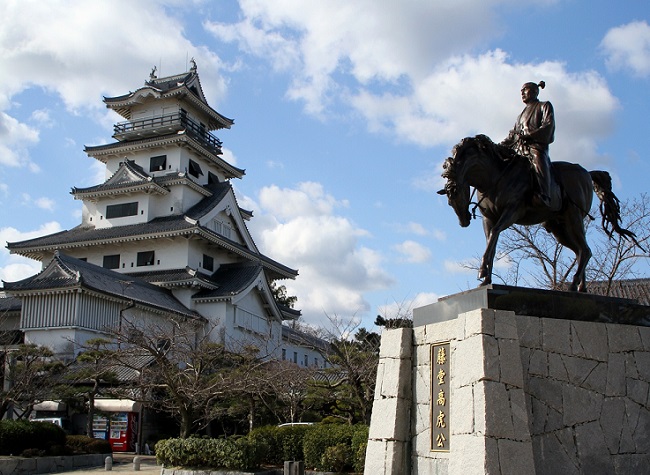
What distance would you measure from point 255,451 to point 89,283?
16.4m

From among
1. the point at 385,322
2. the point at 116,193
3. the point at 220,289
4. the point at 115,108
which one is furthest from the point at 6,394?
the point at 115,108

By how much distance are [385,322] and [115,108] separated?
27.8 m

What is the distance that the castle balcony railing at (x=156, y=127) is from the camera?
143ft

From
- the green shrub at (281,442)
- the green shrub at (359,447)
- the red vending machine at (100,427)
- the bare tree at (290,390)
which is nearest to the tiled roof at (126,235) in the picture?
the red vending machine at (100,427)

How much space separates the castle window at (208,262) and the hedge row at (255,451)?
23.5m

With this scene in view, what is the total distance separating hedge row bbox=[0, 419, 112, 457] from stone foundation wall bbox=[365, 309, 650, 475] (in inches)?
611

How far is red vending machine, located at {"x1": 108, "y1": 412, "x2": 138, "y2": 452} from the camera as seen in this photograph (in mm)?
26344

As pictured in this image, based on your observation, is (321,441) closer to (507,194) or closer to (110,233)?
(507,194)

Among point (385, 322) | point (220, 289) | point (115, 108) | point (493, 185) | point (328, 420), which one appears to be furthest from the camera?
point (115, 108)

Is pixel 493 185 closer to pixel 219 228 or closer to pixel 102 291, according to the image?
pixel 102 291

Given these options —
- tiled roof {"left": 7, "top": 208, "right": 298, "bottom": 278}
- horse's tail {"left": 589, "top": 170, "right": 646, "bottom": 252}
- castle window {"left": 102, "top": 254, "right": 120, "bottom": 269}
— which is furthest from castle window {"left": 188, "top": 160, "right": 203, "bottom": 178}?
horse's tail {"left": 589, "top": 170, "right": 646, "bottom": 252}

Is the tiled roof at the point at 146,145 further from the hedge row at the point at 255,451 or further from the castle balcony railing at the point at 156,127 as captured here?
the hedge row at the point at 255,451

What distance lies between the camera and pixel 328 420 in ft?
77.6

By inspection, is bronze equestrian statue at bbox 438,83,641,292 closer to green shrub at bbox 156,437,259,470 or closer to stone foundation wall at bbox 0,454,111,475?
green shrub at bbox 156,437,259,470
